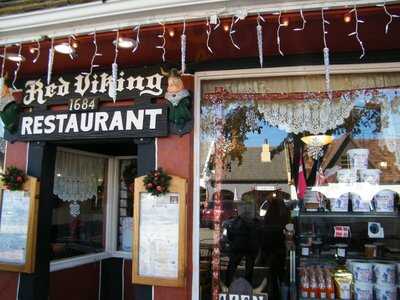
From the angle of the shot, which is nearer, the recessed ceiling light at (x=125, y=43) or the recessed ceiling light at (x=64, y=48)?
the recessed ceiling light at (x=125, y=43)

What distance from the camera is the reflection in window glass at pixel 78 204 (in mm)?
5555

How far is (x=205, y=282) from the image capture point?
4.24m

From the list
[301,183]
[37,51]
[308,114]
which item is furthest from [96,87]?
[301,183]

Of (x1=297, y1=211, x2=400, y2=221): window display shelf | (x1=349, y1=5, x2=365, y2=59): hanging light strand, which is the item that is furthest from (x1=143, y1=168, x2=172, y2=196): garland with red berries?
(x1=349, y1=5, x2=365, y2=59): hanging light strand

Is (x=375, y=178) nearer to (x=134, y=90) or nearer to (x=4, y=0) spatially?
(x=134, y=90)

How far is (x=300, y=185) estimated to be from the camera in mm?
4305

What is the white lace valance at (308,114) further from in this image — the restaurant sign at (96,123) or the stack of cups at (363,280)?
the stack of cups at (363,280)

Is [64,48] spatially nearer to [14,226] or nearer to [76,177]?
[14,226]

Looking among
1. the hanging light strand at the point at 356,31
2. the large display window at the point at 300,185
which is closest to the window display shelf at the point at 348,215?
the large display window at the point at 300,185

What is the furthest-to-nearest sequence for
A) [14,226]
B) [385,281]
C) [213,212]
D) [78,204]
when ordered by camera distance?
[78,204], [14,226], [213,212], [385,281]

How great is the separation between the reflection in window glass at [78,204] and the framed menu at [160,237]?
1.75 meters

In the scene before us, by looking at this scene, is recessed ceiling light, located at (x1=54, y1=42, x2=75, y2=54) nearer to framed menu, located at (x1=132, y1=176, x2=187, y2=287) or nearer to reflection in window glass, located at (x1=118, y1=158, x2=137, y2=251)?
framed menu, located at (x1=132, y1=176, x2=187, y2=287)

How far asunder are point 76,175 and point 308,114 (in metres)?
3.40

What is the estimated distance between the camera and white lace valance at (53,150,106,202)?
18.1 ft
